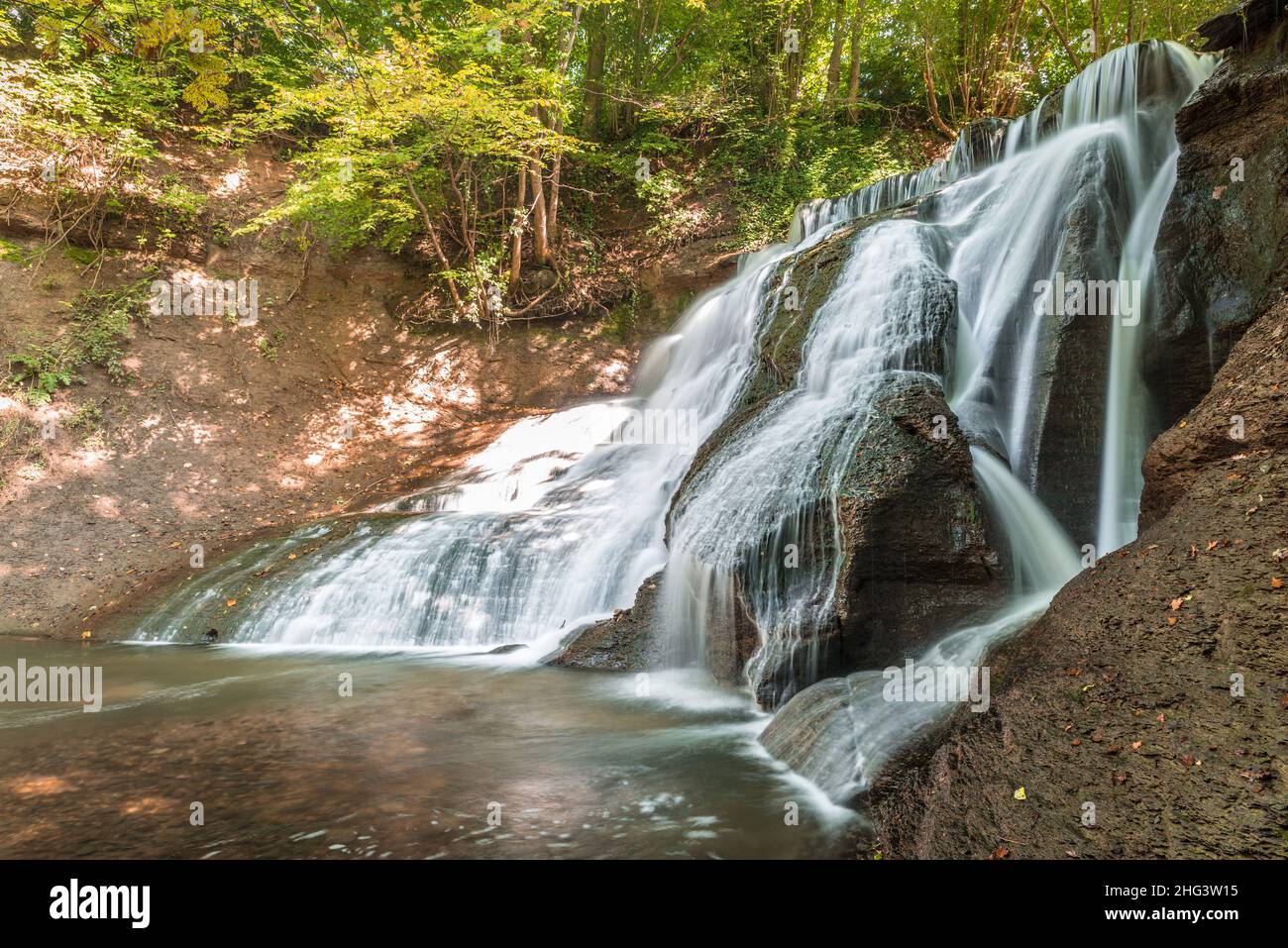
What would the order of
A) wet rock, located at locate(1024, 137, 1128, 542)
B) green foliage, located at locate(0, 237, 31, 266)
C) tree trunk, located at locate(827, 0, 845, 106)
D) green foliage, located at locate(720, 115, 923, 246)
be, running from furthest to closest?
1. tree trunk, located at locate(827, 0, 845, 106)
2. green foliage, located at locate(720, 115, 923, 246)
3. green foliage, located at locate(0, 237, 31, 266)
4. wet rock, located at locate(1024, 137, 1128, 542)

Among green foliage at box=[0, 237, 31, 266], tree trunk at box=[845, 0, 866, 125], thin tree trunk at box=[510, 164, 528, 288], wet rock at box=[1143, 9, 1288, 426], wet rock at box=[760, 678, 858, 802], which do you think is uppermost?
tree trunk at box=[845, 0, 866, 125]

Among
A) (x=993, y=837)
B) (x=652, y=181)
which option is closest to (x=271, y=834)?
(x=993, y=837)

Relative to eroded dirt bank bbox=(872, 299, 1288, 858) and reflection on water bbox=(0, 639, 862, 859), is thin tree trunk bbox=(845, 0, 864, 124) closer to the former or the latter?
eroded dirt bank bbox=(872, 299, 1288, 858)

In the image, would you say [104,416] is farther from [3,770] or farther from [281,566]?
[3,770]

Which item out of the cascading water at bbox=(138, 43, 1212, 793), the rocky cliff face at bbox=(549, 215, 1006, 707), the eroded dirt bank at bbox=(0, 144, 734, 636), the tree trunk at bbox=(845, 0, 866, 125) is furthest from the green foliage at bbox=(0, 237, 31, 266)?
the tree trunk at bbox=(845, 0, 866, 125)

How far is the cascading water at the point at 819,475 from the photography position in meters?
5.70

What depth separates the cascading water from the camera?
5695mm

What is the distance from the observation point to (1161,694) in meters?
2.75

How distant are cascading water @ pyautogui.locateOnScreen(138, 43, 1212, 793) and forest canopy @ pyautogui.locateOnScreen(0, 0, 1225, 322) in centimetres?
556

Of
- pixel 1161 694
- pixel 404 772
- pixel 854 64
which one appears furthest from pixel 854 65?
pixel 404 772

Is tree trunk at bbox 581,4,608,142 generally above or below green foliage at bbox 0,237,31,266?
above

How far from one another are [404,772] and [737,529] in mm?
3129

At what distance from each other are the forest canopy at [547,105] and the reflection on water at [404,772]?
8.73 meters

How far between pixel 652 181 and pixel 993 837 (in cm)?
1559
